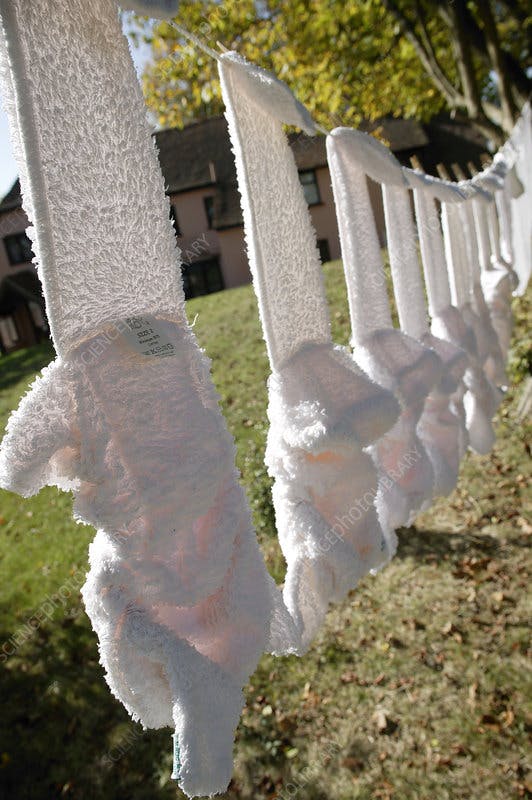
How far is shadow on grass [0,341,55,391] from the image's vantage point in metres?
8.59

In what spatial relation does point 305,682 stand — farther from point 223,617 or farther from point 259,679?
point 223,617

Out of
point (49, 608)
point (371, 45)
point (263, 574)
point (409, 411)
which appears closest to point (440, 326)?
point (409, 411)

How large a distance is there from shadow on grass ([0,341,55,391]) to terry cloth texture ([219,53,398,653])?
7590 millimetres

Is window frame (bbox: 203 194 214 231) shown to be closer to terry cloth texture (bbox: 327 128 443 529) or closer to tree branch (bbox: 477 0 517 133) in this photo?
tree branch (bbox: 477 0 517 133)

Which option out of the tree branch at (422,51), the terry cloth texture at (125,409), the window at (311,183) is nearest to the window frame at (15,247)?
the window at (311,183)

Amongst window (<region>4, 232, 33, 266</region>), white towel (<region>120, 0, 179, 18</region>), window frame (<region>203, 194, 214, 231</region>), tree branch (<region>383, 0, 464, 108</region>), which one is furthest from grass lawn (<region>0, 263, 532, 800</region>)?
window (<region>4, 232, 33, 266</region>)

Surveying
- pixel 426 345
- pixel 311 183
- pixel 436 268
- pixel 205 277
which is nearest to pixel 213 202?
pixel 205 277

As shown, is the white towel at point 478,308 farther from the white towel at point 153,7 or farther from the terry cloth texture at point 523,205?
the white towel at point 153,7

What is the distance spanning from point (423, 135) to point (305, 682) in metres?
18.8

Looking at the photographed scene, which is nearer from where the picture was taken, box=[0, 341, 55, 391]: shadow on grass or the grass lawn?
the grass lawn

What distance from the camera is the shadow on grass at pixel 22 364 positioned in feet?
28.2

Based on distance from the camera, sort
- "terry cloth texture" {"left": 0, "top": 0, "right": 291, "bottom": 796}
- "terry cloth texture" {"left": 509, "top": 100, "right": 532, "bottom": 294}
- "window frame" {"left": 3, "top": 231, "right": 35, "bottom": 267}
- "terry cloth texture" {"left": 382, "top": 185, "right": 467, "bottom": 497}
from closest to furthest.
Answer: "terry cloth texture" {"left": 0, "top": 0, "right": 291, "bottom": 796} → "terry cloth texture" {"left": 382, "top": 185, "right": 467, "bottom": 497} → "terry cloth texture" {"left": 509, "top": 100, "right": 532, "bottom": 294} → "window frame" {"left": 3, "top": 231, "right": 35, "bottom": 267}

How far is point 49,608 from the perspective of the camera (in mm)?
3439

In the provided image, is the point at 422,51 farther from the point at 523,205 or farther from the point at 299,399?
the point at 299,399
